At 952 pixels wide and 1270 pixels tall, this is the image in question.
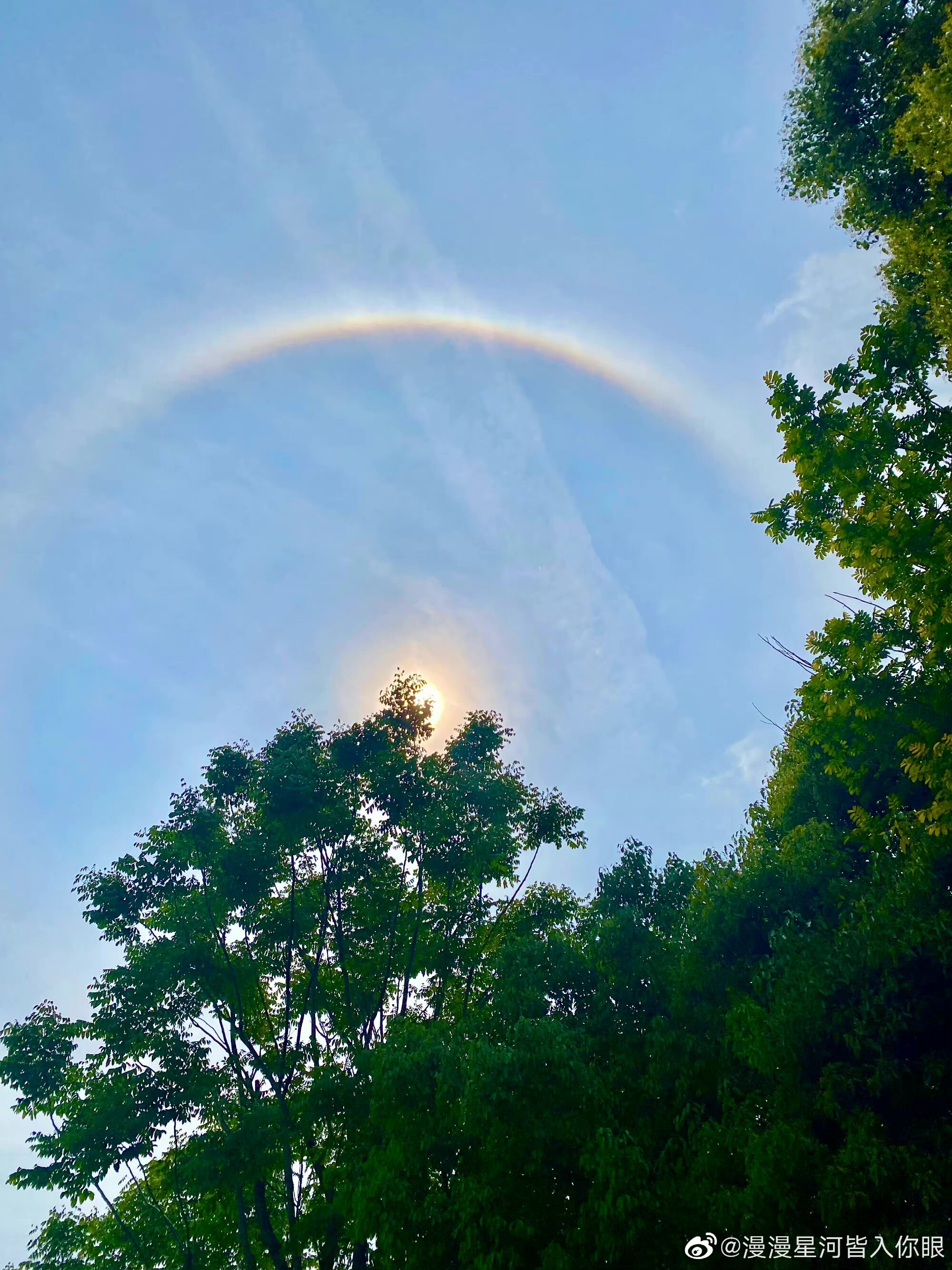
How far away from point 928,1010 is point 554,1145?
18.4 feet

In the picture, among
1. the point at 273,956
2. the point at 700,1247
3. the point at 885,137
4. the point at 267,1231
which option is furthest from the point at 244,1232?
the point at 885,137

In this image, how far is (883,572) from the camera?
8.07 m

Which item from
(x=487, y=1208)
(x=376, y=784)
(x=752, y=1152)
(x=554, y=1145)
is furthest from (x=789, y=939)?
(x=376, y=784)

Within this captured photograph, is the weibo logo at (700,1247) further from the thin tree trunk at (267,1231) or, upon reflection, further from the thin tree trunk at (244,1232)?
the thin tree trunk at (244,1232)

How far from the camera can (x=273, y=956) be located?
15992 millimetres

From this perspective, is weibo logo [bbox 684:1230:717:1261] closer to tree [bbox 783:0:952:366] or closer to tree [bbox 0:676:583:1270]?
tree [bbox 0:676:583:1270]

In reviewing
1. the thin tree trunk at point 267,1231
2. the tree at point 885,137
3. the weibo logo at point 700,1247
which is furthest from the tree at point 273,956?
the tree at point 885,137

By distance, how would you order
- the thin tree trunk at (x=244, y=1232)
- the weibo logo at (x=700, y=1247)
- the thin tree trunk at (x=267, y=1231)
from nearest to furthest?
the weibo logo at (x=700, y=1247) → the thin tree trunk at (x=267, y=1231) → the thin tree trunk at (x=244, y=1232)

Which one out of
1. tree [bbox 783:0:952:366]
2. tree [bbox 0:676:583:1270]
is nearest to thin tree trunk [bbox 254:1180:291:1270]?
tree [bbox 0:676:583:1270]

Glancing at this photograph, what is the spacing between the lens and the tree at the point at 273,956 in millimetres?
14188

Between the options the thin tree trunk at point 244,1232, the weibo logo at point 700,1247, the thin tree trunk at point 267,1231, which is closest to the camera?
the weibo logo at point 700,1247

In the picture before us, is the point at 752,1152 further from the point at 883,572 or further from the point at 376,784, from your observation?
the point at 376,784

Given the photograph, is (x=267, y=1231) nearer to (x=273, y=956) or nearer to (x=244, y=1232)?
(x=244, y=1232)

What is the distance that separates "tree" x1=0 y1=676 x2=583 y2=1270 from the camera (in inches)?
559
